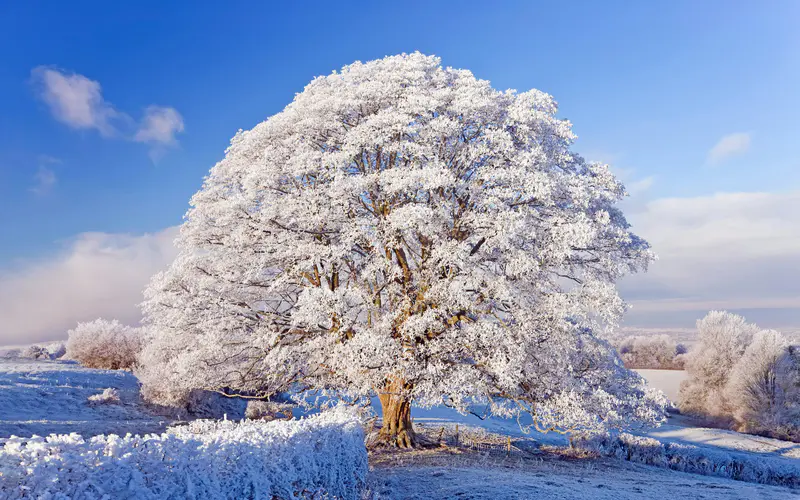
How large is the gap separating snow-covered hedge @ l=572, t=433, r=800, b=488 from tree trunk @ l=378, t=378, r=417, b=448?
8.35 meters

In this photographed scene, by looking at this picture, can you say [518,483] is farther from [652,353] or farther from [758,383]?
[652,353]

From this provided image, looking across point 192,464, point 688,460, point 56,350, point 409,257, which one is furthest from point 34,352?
point 688,460

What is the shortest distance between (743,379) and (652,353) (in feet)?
133

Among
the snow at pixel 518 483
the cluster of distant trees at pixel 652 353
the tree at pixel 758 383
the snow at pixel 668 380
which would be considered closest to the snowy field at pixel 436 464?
the snow at pixel 518 483

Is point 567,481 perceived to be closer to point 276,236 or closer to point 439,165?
point 439,165

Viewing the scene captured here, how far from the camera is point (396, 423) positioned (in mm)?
16078

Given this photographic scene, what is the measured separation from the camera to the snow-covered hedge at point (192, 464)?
459 centimetres

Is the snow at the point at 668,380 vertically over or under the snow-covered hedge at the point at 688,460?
over

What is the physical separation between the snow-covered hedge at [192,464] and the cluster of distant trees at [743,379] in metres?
43.0

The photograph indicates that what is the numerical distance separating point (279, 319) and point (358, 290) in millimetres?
3446

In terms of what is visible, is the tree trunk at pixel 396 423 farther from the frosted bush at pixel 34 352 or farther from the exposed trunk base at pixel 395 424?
the frosted bush at pixel 34 352

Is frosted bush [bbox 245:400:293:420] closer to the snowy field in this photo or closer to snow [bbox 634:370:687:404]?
the snowy field

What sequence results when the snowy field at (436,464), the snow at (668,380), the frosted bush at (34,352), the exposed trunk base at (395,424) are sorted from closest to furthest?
the snowy field at (436,464) < the exposed trunk base at (395,424) < the frosted bush at (34,352) < the snow at (668,380)

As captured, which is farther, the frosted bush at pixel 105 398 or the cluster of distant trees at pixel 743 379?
the cluster of distant trees at pixel 743 379
